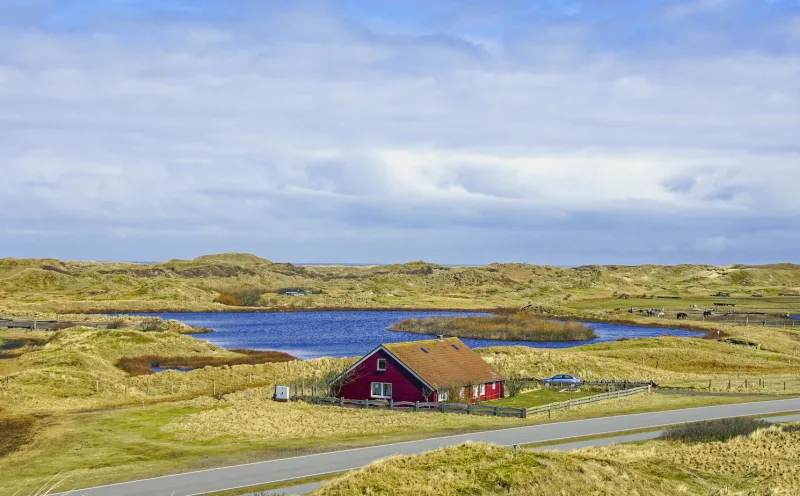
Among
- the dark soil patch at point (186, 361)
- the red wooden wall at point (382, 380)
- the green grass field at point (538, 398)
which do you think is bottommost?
the green grass field at point (538, 398)

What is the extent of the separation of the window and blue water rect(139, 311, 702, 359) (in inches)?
1638

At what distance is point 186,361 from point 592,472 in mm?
69094

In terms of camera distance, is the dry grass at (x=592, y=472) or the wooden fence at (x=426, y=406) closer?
the dry grass at (x=592, y=472)

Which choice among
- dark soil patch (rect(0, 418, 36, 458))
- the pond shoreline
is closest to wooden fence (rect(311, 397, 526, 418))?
dark soil patch (rect(0, 418, 36, 458))

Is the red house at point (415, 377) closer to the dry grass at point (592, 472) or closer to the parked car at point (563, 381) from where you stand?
the parked car at point (563, 381)

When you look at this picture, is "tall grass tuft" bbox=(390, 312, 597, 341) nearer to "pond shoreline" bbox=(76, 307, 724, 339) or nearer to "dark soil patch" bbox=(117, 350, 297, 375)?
"pond shoreline" bbox=(76, 307, 724, 339)

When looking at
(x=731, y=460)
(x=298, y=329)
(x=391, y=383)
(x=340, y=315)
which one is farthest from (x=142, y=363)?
(x=340, y=315)

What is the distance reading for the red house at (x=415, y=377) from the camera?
59094mm

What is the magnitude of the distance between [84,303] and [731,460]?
176188 mm

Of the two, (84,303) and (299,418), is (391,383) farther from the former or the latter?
(84,303)

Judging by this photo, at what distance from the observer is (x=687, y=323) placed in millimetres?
147375

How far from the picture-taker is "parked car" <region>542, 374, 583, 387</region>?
73.1 metres

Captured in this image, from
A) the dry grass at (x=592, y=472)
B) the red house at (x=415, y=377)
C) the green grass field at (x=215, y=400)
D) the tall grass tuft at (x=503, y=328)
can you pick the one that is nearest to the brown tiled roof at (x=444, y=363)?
the red house at (x=415, y=377)

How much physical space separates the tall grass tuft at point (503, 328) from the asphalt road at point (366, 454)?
78844 millimetres
